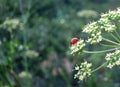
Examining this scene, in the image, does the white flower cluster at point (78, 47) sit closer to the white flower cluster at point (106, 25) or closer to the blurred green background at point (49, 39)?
the white flower cluster at point (106, 25)

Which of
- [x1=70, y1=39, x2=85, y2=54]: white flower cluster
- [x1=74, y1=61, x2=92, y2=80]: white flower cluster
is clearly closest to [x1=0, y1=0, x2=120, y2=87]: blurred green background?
[x1=70, y1=39, x2=85, y2=54]: white flower cluster

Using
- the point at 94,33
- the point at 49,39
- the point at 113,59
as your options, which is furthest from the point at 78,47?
the point at 49,39

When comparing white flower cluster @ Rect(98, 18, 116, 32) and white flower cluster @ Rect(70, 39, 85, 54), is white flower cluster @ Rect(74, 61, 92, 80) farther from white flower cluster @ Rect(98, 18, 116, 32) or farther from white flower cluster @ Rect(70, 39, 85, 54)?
white flower cluster @ Rect(98, 18, 116, 32)

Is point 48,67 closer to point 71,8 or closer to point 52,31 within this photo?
point 52,31

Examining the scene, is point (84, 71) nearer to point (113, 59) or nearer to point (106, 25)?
point (113, 59)

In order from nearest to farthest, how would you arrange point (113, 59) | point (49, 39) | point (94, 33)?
point (113, 59) < point (94, 33) < point (49, 39)

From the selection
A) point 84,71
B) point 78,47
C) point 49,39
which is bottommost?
point 84,71

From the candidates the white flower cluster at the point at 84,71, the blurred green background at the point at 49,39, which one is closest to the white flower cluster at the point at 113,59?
the white flower cluster at the point at 84,71

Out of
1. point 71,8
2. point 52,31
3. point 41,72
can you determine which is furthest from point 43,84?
point 71,8


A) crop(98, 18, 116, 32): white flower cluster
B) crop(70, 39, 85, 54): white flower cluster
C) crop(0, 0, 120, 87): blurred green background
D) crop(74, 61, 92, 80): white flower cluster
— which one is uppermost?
crop(0, 0, 120, 87): blurred green background

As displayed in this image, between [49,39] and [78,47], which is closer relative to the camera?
[78,47]
